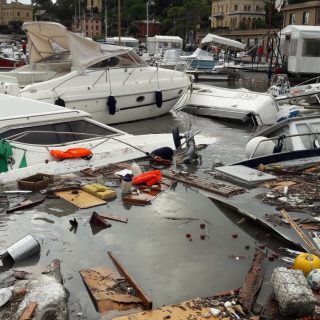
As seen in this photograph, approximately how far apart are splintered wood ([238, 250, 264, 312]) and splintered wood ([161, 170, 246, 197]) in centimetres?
247

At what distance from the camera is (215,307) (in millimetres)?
4602

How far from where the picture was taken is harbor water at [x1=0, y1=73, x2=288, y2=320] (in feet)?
16.9

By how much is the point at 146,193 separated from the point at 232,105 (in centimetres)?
1238

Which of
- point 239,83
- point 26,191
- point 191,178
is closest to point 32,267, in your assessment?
point 26,191

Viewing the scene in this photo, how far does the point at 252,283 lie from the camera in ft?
16.6

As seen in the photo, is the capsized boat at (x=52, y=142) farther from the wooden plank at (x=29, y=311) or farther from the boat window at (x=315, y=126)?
the wooden plank at (x=29, y=311)

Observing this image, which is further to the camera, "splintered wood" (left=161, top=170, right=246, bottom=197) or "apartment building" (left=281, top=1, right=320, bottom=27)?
"apartment building" (left=281, top=1, right=320, bottom=27)

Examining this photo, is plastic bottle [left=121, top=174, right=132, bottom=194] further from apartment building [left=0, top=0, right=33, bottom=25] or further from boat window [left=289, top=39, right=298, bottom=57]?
apartment building [left=0, top=0, right=33, bottom=25]

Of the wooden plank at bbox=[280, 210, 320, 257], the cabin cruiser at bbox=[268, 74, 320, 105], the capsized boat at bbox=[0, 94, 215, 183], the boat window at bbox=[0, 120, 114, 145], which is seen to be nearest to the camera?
the wooden plank at bbox=[280, 210, 320, 257]

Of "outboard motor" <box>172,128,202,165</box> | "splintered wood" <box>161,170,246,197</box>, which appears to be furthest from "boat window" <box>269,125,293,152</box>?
"splintered wood" <box>161,170,246,197</box>

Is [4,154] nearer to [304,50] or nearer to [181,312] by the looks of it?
[181,312]

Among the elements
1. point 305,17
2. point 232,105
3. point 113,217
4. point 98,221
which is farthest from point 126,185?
point 305,17

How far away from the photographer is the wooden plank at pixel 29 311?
4.05m

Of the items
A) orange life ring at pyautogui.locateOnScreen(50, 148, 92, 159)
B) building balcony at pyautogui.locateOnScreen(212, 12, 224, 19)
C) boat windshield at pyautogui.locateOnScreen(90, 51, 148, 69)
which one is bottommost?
orange life ring at pyautogui.locateOnScreen(50, 148, 92, 159)
